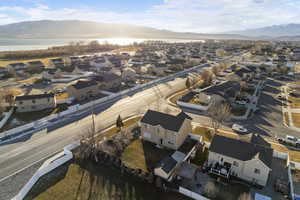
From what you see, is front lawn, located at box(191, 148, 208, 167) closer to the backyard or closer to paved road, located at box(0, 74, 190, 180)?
the backyard

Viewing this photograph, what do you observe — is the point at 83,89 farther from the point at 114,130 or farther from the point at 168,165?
the point at 168,165

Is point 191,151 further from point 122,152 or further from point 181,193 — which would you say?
point 122,152

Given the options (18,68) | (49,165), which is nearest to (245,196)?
(49,165)

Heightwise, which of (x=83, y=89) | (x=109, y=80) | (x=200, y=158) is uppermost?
(x=109, y=80)

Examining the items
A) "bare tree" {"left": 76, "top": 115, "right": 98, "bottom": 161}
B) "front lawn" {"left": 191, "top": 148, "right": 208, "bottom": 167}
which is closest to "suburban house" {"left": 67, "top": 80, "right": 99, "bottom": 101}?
"bare tree" {"left": 76, "top": 115, "right": 98, "bottom": 161}

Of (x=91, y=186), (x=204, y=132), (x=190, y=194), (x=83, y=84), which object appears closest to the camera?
(x=190, y=194)

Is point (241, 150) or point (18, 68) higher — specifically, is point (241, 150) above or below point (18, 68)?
below

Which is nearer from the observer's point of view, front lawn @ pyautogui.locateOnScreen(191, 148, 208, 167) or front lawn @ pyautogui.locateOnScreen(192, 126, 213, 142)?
front lawn @ pyautogui.locateOnScreen(191, 148, 208, 167)
